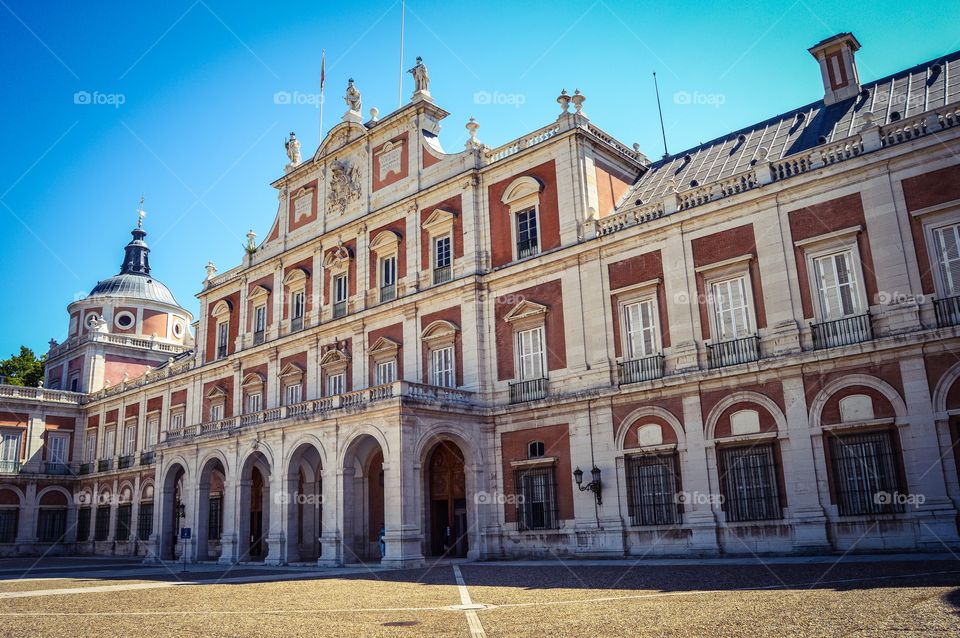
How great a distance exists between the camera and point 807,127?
85.8 ft

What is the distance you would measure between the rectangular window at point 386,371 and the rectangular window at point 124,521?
24.4 m

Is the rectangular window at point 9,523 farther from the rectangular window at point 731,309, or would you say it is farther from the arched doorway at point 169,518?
the rectangular window at point 731,309

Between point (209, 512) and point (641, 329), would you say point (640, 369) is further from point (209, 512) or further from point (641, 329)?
point (209, 512)

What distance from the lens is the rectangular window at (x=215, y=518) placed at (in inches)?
1494

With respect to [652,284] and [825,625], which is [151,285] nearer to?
[652,284]

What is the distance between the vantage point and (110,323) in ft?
181

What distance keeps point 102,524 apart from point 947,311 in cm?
4831

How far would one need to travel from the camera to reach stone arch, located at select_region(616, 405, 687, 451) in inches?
911

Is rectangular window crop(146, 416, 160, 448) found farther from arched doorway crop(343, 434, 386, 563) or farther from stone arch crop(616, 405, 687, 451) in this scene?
stone arch crop(616, 405, 687, 451)

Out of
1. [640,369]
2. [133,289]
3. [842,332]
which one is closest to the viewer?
[842,332]

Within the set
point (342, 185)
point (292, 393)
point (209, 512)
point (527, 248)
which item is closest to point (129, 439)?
point (209, 512)

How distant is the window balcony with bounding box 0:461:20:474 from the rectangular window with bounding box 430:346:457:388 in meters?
33.7

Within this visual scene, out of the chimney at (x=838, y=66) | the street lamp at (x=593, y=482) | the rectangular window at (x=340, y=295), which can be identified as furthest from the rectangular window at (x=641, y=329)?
the rectangular window at (x=340, y=295)

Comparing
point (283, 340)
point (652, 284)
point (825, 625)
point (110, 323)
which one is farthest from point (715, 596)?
point (110, 323)
